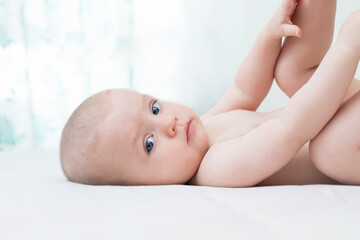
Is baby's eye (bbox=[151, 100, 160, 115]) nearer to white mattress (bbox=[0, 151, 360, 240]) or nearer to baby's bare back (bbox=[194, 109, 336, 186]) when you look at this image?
baby's bare back (bbox=[194, 109, 336, 186])

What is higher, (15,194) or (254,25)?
(254,25)

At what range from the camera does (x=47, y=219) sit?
2.26 ft

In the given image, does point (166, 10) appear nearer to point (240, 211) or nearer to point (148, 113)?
point (148, 113)

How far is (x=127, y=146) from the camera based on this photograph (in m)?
1.04

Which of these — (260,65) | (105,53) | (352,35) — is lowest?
(105,53)

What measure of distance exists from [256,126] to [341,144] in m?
0.31

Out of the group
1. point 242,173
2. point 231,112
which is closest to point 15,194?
point 242,173

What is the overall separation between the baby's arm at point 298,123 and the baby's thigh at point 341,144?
2cm

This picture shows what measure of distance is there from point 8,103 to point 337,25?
199cm

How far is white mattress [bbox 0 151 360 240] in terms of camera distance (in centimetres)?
59

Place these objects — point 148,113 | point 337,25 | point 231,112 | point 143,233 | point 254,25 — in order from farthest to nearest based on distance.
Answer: point 254,25
point 337,25
point 231,112
point 148,113
point 143,233

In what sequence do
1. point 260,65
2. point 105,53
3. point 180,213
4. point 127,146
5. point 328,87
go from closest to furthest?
point 180,213, point 328,87, point 127,146, point 260,65, point 105,53

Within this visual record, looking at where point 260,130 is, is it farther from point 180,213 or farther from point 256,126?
point 180,213

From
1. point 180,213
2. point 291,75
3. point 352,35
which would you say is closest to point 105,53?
point 291,75
